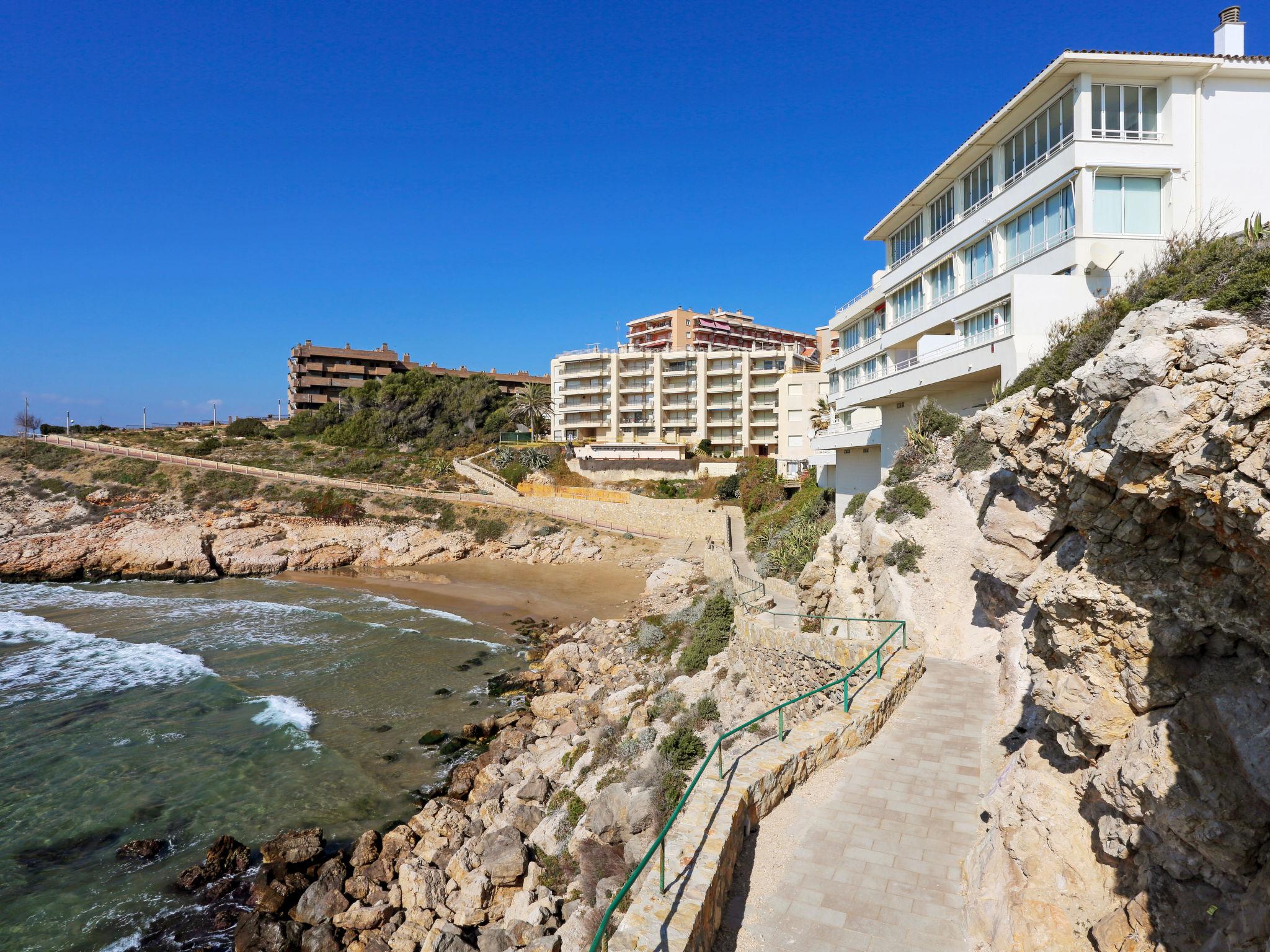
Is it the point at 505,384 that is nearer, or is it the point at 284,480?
the point at 284,480

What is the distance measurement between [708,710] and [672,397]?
2303 inches

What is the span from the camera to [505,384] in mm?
107375

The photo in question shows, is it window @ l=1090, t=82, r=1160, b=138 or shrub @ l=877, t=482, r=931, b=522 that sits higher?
window @ l=1090, t=82, r=1160, b=138

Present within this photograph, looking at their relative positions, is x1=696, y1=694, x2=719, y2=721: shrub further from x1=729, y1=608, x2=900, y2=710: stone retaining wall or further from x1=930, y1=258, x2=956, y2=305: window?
x1=930, y1=258, x2=956, y2=305: window

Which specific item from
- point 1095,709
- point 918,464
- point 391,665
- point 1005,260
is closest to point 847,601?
point 918,464

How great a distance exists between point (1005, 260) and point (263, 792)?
27.3 metres

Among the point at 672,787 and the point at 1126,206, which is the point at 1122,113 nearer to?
the point at 1126,206

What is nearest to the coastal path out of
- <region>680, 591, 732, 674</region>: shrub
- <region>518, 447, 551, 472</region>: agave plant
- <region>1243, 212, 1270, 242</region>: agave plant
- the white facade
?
<region>518, 447, 551, 472</region>: agave plant

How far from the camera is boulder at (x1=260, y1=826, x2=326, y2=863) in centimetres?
1481

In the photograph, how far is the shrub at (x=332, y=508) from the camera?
55.0m

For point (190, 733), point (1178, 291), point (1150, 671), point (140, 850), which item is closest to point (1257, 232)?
point (1178, 291)

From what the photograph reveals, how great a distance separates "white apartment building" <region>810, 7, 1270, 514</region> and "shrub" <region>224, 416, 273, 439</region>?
8683 cm

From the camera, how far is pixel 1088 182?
17.7 meters

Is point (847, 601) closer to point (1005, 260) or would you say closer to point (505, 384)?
point (1005, 260)
